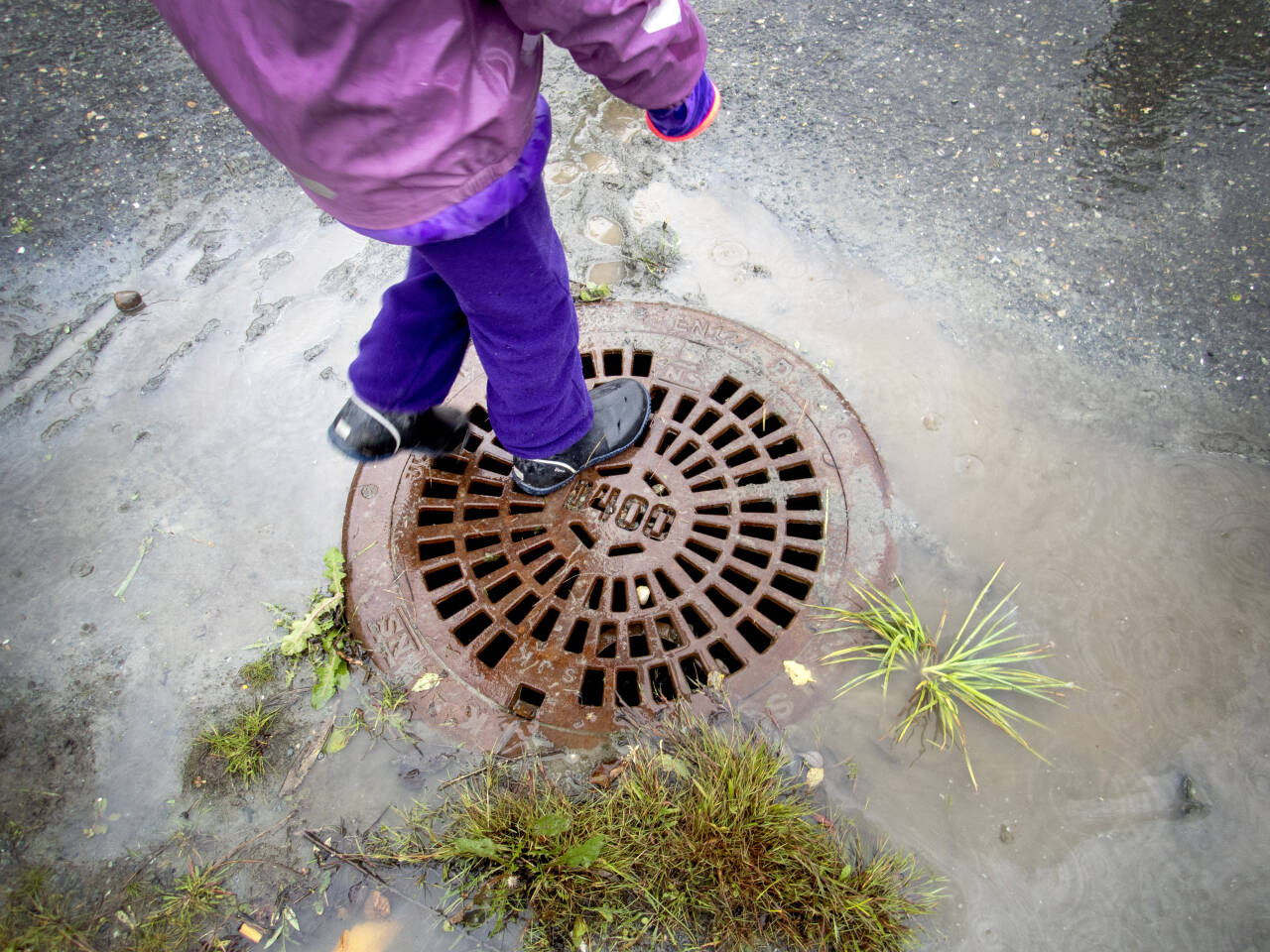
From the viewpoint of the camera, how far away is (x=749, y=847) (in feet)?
4.51

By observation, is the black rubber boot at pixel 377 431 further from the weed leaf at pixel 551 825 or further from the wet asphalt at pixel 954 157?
the wet asphalt at pixel 954 157

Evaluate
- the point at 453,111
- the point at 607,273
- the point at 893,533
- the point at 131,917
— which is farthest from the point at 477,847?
the point at 607,273

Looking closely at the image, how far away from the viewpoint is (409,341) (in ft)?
5.35

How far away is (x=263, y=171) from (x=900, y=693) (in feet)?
7.82

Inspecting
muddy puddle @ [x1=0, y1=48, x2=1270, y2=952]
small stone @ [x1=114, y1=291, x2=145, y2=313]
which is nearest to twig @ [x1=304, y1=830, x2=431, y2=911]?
muddy puddle @ [x1=0, y1=48, x2=1270, y2=952]

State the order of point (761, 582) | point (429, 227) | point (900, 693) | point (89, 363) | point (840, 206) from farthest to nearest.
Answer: point (840, 206), point (89, 363), point (761, 582), point (900, 693), point (429, 227)

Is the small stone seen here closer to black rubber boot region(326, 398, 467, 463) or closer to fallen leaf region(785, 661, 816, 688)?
black rubber boot region(326, 398, 467, 463)

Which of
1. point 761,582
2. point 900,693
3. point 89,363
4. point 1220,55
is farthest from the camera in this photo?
point 1220,55

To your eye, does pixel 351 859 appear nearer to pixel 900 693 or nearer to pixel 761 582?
pixel 761 582

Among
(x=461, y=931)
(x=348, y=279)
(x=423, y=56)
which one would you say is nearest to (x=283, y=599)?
(x=461, y=931)

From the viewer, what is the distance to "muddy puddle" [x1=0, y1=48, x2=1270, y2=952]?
4.71 feet

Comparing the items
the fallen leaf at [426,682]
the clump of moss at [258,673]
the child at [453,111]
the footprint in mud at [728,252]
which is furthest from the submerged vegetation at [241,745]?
the footprint in mud at [728,252]

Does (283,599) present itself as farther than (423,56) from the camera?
Yes

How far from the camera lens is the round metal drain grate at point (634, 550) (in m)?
1.62
